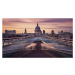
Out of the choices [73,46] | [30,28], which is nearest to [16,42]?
[30,28]

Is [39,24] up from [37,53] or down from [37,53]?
up

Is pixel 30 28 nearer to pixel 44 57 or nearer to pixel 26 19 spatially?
pixel 26 19

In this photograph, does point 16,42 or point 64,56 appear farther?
point 16,42

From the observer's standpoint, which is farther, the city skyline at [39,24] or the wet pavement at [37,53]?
the city skyline at [39,24]

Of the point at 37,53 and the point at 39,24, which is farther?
the point at 39,24

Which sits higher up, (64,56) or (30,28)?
(30,28)

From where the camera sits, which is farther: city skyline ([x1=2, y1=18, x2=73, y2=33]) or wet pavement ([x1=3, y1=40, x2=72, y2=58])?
city skyline ([x1=2, y1=18, x2=73, y2=33])

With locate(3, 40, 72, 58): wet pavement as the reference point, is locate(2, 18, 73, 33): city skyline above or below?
above

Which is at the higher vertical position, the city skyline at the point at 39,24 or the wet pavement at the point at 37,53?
the city skyline at the point at 39,24
